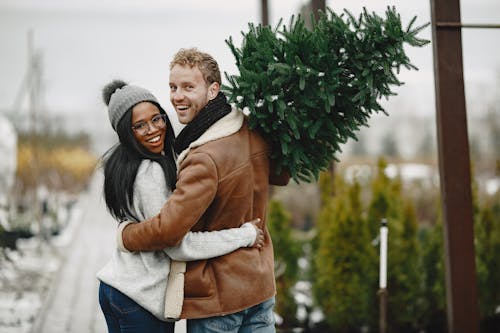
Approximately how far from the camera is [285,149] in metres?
2.47

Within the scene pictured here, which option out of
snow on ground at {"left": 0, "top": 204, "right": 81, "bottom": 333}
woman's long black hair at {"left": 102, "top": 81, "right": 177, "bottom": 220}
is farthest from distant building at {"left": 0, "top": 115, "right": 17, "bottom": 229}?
woman's long black hair at {"left": 102, "top": 81, "right": 177, "bottom": 220}

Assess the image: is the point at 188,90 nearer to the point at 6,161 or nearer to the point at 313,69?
the point at 313,69

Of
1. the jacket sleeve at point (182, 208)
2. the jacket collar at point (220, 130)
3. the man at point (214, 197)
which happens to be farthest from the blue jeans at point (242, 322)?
the jacket collar at point (220, 130)

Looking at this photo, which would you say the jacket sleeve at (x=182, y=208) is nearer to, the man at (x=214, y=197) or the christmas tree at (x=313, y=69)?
the man at (x=214, y=197)

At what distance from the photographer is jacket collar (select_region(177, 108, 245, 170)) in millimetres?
2352

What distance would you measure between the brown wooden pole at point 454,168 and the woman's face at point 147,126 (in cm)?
175

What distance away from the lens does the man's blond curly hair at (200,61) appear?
2436mm

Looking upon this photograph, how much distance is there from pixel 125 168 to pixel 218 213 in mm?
395

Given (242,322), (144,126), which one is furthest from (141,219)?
(242,322)

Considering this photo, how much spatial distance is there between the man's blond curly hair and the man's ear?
0.02m

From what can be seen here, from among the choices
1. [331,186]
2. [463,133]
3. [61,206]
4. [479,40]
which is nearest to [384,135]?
[479,40]

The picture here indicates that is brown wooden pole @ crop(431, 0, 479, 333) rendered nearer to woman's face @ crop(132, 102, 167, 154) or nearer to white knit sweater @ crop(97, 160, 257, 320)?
white knit sweater @ crop(97, 160, 257, 320)

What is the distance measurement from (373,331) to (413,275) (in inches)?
22.1

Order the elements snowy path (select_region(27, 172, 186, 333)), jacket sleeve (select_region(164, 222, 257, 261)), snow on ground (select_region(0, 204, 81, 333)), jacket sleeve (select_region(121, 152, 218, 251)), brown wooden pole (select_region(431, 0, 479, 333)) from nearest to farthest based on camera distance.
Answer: jacket sleeve (select_region(121, 152, 218, 251)), jacket sleeve (select_region(164, 222, 257, 261)), brown wooden pole (select_region(431, 0, 479, 333)), snowy path (select_region(27, 172, 186, 333)), snow on ground (select_region(0, 204, 81, 333))
